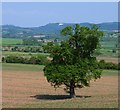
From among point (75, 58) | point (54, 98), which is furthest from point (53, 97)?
point (75, 58)

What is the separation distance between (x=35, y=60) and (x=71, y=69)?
78357mm

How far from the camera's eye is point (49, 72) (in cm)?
3725

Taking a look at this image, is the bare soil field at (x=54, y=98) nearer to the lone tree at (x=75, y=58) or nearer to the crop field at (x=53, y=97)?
the crop field at (x=53, y=97)

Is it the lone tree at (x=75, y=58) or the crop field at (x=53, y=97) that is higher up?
the lone tree at (x=75, y=58)

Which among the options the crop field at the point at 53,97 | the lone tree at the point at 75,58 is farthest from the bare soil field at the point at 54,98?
the lone tree at the point at 75,58

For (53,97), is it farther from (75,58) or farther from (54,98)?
(75,58)

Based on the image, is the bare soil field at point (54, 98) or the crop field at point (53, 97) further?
the crop field at point (53, 97)

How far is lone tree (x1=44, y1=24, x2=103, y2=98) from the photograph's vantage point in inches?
1422

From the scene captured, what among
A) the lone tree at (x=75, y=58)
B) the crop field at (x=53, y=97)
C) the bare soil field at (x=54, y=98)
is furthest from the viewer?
the lone tree at (x=75, y=58)

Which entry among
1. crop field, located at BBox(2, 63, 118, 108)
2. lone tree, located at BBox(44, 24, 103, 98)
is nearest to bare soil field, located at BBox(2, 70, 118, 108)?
crop field, located at BBox(2, 63, 118, 108)

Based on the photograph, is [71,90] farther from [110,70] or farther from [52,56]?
[110,70]

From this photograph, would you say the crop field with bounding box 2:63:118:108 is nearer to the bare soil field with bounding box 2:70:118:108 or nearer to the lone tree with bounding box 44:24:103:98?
the bare soil field with bounding box 2:70:118:108

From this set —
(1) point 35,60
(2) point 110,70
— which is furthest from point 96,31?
(1) point 35,60

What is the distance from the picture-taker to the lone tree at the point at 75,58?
36.1 metres
